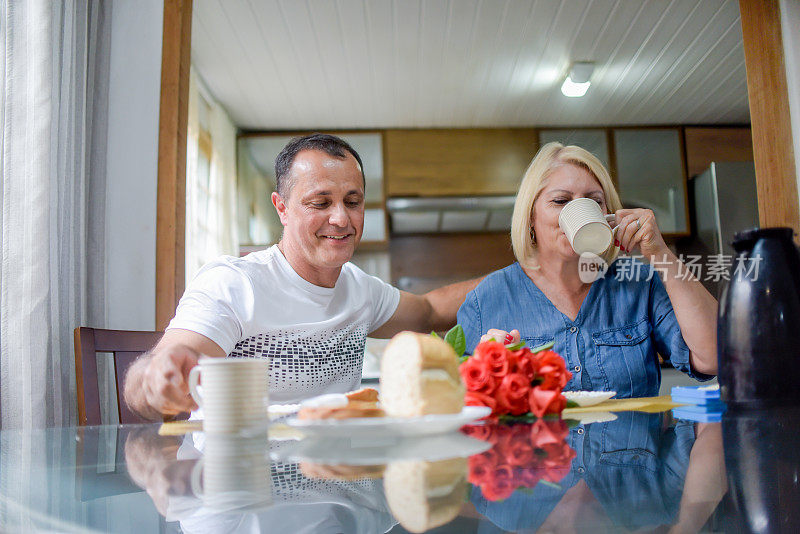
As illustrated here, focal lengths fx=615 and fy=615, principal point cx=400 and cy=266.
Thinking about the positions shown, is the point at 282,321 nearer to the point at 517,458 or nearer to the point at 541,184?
the point at 541,184

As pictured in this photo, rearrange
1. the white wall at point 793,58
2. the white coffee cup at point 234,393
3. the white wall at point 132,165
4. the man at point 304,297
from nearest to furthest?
the white coffee cup at point 234,393 < the man at point 304,297 < the white wall at point 132,165 < the white wall at point 793,58

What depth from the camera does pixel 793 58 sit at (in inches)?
94.3

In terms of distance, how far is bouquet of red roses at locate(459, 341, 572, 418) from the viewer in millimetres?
700

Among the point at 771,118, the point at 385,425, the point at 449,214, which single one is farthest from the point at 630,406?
the point at 449,214

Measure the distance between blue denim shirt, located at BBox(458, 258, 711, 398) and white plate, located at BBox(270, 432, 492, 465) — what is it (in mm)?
780

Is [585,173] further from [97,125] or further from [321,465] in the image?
[97,125]

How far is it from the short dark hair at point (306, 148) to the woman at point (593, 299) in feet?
1.38

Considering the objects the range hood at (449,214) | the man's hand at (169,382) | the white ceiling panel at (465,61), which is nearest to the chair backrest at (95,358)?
the man's hand at (169,382)

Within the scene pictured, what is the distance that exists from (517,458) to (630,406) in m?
0.50

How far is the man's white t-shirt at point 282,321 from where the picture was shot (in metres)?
1.23

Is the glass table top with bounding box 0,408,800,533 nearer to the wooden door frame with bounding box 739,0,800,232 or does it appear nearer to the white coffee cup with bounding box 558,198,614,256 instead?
the white coffee cup with bounding box 558,198,614,256

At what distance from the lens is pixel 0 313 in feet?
4.77

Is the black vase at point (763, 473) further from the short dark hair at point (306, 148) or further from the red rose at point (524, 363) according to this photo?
the short dark hair at point (306, 148)

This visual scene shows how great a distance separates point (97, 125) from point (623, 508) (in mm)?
2049
